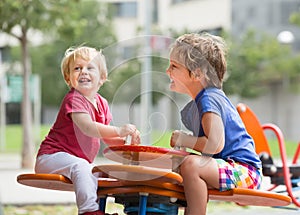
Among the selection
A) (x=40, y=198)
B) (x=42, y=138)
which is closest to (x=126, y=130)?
(x=42, y=138)

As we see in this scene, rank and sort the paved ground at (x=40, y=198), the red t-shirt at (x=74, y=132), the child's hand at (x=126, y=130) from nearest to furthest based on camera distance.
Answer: the child's hand at (x=126, y=130), the red t-shirt at (x=74, y=132), the paved ground at (x=40, y=198)

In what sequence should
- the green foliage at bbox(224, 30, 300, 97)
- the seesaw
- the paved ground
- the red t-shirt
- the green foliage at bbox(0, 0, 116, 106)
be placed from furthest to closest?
1. the green foliage at bbox(224, 30, 300, 97)
2. the green foliage at bbox(0, 0, 116, 106)
3. the paved ground
4. the red t-shirt
5. the seesaw

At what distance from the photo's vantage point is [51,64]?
3603 centimetres

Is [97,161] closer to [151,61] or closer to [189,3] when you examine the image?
[151,61]

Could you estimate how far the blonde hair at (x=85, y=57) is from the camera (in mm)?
3121

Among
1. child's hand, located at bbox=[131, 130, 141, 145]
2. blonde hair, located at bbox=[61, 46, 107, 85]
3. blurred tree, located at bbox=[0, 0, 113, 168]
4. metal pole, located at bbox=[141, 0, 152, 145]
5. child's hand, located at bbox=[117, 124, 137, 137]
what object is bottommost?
child's hand, located at bbox=[131, 130, 141, 145]

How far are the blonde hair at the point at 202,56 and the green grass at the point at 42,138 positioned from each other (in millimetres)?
254

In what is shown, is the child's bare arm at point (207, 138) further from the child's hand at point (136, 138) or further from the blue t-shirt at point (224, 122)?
the child's hand at point (136, 138)

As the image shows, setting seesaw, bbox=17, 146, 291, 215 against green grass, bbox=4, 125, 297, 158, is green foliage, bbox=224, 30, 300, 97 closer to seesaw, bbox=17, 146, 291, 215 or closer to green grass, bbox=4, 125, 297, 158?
green grass, bbox=4, 125, 297, 158

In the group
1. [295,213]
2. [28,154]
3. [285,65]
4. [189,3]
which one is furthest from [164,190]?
[189,3]

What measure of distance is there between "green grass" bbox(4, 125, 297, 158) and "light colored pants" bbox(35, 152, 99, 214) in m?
0.27

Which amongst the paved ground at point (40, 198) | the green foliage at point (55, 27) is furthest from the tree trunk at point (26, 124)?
the paved ground at point (40, 198)

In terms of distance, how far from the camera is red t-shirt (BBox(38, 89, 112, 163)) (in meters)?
3.07

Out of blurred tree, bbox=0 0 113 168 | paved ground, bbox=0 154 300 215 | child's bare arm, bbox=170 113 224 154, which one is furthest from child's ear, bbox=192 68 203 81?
blurred tree, bbox=0 0 113 168
